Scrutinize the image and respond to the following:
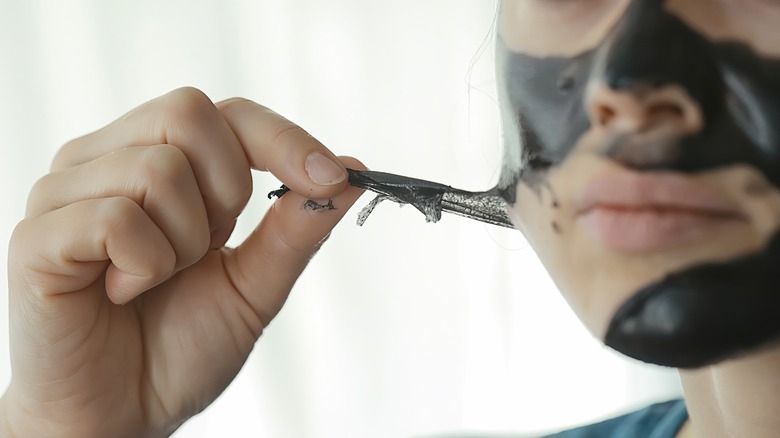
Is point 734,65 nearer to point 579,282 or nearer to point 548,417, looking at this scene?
point 579,282

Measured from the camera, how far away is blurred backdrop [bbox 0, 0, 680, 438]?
144cm

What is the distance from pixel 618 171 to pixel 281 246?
1.21ft

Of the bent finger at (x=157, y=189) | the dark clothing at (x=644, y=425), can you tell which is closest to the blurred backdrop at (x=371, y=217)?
the dark clothing at (x=644, y=425)

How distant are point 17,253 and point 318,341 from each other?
0.87 meters

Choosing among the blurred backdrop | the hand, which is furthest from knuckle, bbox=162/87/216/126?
the blurred backdrop

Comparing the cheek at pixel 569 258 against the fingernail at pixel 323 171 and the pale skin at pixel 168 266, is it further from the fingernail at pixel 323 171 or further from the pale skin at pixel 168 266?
the fingernail at pixel 323 171

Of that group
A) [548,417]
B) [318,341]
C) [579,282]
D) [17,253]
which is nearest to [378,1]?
[318,341]

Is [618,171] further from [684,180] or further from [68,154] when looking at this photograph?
[68,154]

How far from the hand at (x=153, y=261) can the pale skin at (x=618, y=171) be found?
19 cm

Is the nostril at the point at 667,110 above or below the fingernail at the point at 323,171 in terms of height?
below

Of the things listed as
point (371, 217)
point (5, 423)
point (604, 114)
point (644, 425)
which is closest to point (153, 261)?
point (5, 423)

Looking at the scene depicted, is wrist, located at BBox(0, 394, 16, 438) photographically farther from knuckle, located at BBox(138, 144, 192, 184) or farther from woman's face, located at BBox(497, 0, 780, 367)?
woman's face, located at BBox(497, 0, 780, 367)

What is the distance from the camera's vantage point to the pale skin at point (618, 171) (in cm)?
43

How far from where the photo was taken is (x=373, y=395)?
152 centimetres
